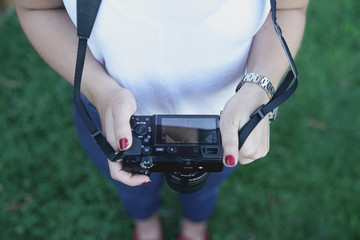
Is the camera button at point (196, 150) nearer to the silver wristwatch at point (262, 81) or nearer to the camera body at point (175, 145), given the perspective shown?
the camera body at point (175, 145)

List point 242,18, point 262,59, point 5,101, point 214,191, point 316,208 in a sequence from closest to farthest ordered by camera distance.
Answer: point 242,18, point 262,59, point 214,191, point 316,208, point 5,101

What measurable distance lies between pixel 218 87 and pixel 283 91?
0.21m

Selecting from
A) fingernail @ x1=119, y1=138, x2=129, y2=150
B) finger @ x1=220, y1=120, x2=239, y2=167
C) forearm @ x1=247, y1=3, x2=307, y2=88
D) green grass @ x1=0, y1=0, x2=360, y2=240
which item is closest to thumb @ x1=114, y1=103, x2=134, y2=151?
fingernail @ x1=119, y1=138, x2=129, y2=150

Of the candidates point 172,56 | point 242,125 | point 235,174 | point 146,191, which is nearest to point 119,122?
point 172,56

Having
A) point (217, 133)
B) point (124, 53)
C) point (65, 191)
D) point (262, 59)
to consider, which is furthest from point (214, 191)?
point (65, 191)

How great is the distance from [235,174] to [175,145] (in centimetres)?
129

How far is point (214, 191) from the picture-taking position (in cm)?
153

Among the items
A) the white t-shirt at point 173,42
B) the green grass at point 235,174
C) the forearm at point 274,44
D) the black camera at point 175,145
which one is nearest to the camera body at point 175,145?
the black camera at point 175,145

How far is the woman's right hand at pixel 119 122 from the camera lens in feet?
2.87

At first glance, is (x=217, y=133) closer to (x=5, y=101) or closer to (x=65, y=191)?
(x=65, y=191)

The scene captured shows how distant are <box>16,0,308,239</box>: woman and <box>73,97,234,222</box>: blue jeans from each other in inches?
7.1

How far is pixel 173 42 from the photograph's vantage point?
873mm

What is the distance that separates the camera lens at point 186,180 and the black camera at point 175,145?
2cm

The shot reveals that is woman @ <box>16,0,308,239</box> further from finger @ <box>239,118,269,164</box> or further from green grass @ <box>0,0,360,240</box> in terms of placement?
green grass @ <box>0,0,360,240</box>
